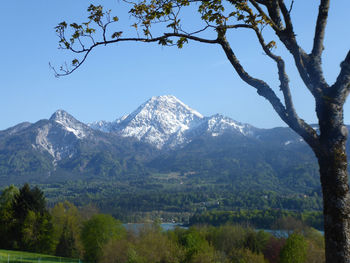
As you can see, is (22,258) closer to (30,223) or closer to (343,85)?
(30,223)

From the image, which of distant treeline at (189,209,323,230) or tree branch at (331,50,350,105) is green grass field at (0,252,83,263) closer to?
tree branch at (331,50,350,105)

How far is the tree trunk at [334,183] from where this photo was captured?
6.50 meters

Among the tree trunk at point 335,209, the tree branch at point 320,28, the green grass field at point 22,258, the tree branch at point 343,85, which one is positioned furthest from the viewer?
the green grass field at point 22,258

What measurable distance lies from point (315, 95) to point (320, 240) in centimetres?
7600

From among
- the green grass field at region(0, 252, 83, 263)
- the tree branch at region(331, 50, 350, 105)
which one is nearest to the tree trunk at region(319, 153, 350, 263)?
the tree branch at region(331, 50, 350, 105)

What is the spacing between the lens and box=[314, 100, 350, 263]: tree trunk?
6504 millimetres

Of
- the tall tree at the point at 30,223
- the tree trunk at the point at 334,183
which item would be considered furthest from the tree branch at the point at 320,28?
the tall tree at the point at 30,223

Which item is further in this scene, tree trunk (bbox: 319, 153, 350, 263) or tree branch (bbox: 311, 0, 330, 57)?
tree branch (bbox: 311, 0, 330, 57)

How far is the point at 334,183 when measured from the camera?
6.75 m

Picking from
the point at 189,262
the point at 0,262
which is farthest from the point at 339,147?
the point at 189,262

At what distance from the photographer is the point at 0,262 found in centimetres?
4603

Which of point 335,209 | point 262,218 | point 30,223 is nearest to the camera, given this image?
point 335,209

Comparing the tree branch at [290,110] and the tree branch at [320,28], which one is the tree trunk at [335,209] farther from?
the tree branch at [320,28]

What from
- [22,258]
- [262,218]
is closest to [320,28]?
[22,258]
